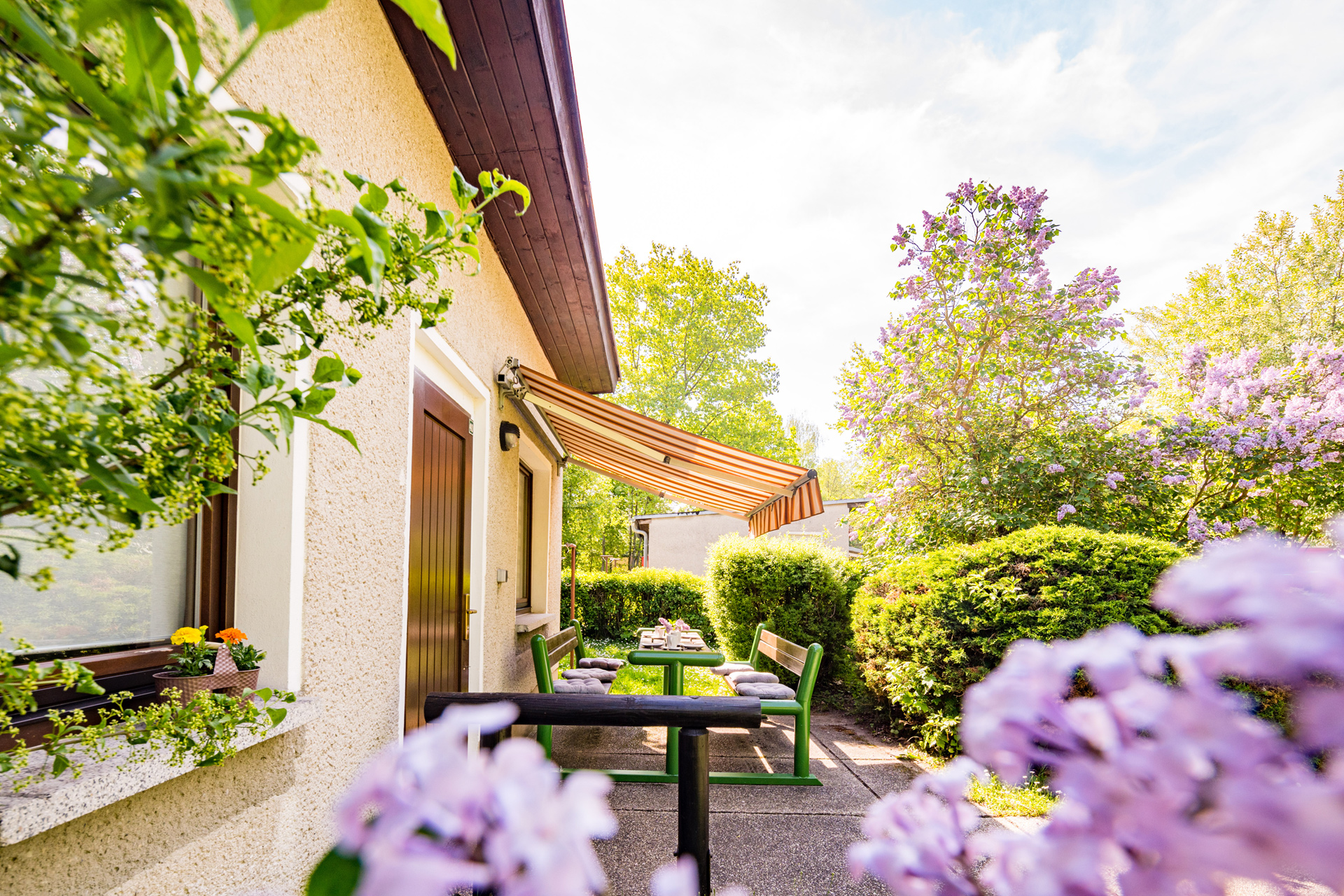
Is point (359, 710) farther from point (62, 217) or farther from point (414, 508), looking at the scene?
point (62, 217)

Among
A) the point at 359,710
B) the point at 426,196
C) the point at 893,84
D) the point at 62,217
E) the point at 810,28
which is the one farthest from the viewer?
the point at 893,84

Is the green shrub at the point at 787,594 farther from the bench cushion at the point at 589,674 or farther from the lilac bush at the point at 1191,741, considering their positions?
the lilac bush at the point at 1191,741

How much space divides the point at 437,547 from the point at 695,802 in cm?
218

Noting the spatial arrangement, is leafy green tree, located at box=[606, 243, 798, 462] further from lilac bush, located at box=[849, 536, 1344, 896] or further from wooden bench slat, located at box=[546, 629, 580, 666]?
lilac bush, located at box=[849, 536, 1344, 896]

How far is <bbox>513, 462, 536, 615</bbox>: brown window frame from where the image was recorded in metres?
7.23

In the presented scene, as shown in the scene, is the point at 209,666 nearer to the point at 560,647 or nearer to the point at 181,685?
the point at 181,685

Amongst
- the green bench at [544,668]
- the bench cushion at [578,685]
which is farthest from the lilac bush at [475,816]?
the bench cushion at [578,685]

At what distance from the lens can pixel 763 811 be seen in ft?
14.3

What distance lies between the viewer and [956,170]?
8.27 metres

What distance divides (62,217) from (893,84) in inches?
396

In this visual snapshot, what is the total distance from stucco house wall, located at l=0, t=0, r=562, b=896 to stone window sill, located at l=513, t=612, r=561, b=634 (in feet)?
10.1

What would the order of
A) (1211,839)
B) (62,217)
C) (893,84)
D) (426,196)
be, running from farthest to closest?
(893,84) < (426,196) < (62,217) < (1211,839)

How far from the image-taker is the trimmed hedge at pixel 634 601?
14398mm

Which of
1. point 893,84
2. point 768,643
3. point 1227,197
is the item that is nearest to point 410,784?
point 768,643
